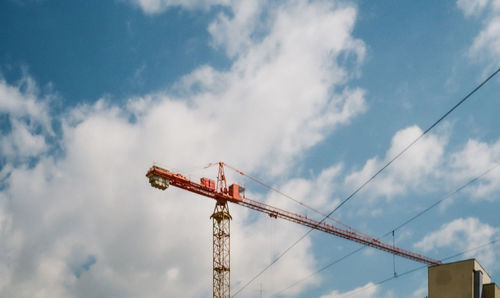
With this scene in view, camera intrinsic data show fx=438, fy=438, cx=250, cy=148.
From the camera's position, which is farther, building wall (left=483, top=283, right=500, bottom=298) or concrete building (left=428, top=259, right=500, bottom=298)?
building wall (left=483, top=283, right=500, bottom=298)

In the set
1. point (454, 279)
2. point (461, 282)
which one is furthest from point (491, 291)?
point (454, 279)

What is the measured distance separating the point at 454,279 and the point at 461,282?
42cm

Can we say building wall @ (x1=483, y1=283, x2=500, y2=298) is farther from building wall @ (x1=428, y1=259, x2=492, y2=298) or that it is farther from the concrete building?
building wall @ (x1=428, y1=259, x2=492, y2=298)

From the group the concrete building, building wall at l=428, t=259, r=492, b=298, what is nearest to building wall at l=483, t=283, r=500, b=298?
the concrete building

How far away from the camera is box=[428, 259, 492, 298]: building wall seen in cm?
2278

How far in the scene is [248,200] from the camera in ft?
281

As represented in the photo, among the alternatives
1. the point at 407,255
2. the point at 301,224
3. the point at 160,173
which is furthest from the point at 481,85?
the point at 407,255

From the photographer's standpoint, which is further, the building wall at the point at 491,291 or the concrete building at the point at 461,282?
the building wall at the point at 491,291

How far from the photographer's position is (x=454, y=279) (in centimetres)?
2348

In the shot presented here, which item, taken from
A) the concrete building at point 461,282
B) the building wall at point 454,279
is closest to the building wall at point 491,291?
the concrete building at point 461,282

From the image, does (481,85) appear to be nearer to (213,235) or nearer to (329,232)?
(213,235)

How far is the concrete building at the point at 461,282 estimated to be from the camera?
22578mm

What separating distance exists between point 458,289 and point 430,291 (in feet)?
5.30

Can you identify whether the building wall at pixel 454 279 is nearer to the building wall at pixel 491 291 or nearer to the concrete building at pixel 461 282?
the concrete building at pixel 461 282
